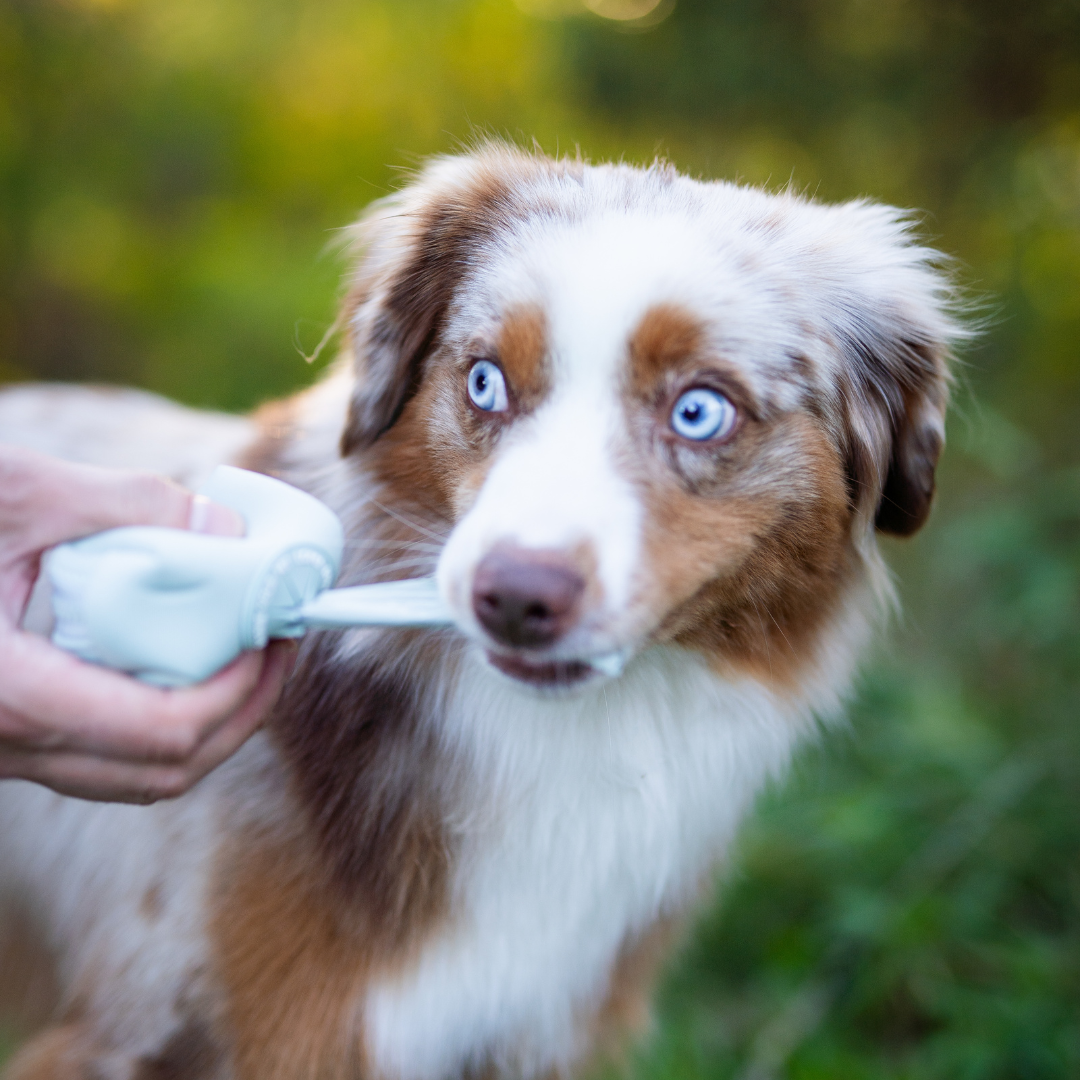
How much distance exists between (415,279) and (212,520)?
0.92 metres

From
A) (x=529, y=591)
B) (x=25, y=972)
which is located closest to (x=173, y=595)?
(x=529, y=591)

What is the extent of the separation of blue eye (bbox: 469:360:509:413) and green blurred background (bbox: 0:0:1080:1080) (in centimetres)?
87

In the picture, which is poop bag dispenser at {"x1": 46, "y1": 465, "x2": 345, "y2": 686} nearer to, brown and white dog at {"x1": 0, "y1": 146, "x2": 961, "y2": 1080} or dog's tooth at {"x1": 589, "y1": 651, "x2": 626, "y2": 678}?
brown and white dog at {"x1": 0, "y1": 146, "x2": 961, "y2": 1080}

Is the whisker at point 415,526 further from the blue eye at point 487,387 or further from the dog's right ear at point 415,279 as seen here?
the blue eye at point 487,387

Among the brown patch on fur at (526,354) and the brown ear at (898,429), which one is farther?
the brown ear at (898,429)

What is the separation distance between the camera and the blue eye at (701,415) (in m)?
2.08

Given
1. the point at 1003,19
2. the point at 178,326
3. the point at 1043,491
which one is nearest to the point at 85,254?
the point at 178,326

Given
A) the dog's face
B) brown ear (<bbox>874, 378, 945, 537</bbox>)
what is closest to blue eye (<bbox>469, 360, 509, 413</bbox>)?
the dog's face

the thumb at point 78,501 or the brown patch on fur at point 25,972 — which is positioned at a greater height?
the thumb at point 78,501

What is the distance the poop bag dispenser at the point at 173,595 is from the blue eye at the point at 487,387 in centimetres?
53

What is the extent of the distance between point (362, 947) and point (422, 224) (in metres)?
1.72

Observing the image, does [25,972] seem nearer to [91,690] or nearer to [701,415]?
[91,690]

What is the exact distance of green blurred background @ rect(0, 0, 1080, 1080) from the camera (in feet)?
12.5

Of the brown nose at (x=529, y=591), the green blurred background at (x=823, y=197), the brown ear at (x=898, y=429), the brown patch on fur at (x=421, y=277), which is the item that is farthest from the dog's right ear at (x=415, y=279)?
the brown ear at (x=898, y=429)
